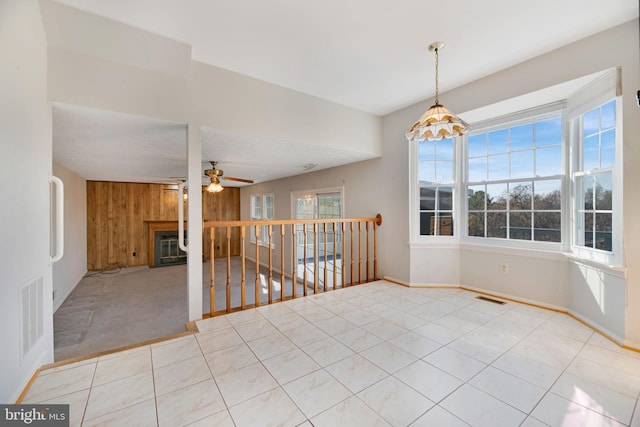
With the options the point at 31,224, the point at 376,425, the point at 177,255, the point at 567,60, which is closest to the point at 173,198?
the point at 177,255

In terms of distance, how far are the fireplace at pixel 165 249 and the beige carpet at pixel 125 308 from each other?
667 millimetres

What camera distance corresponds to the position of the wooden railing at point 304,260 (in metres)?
3.01

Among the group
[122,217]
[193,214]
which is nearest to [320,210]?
[193,214]

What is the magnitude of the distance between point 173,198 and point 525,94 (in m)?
8.16

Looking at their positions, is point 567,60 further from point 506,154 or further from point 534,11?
point 506,154

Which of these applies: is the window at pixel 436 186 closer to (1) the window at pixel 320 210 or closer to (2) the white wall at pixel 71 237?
(1) the window at pixel 320 210

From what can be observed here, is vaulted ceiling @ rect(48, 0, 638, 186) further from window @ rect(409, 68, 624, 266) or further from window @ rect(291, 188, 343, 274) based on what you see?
window @ rect(291, 188, 343, 274)

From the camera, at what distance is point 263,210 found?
25.7ft

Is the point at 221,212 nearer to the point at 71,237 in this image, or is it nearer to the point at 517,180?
the point at 71,237

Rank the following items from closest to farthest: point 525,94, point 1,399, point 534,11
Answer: point 1,399 → point 534,11 → point 525,94

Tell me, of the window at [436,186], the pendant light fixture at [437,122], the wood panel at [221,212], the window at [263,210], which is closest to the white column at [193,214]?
the pendant light fixture at [437,122]

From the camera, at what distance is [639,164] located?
211 cm

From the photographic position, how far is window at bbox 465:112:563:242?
3020 mm

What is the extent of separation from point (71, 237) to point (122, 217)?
2.19m
